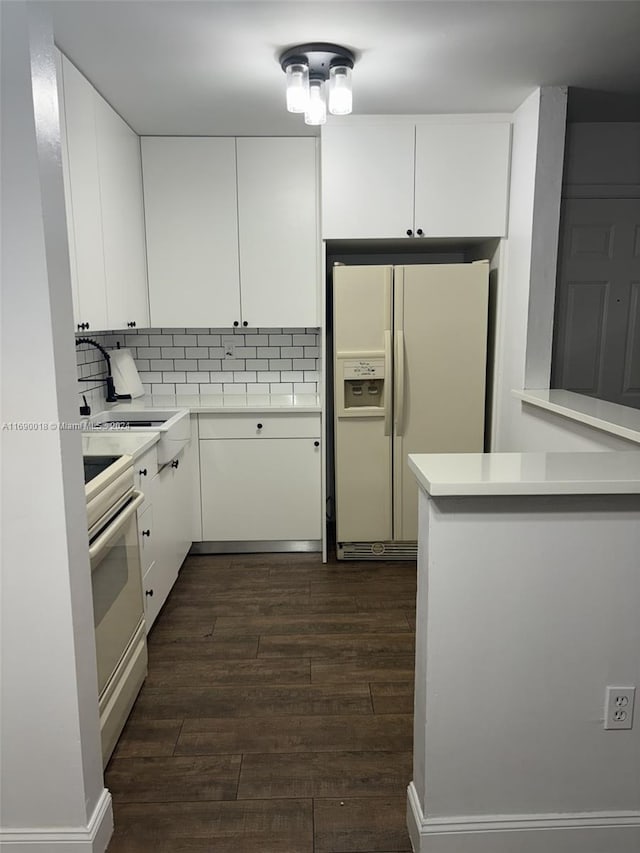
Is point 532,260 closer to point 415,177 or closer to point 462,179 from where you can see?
point 462,179

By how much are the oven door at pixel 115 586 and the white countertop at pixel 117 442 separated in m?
0.21

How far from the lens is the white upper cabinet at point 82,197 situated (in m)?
2.44

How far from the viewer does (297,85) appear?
2.47 meters

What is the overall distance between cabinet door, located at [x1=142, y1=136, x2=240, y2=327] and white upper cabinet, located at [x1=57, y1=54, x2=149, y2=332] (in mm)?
78

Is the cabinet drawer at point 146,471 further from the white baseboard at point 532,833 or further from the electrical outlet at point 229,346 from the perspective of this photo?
the white baseboard at point 532,833

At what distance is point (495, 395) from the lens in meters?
3.49

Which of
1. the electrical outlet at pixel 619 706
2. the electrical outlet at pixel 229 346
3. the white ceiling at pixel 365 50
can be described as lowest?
the electrical outlet at pixel 619 706

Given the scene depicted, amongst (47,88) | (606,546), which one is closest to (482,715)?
(606,546)

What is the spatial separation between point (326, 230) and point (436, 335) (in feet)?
2.70

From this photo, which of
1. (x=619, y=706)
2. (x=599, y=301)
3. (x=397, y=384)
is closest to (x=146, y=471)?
(x=397, y=384)

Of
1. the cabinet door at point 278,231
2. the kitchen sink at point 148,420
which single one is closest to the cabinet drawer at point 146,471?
the kitchen sink at point 148,420

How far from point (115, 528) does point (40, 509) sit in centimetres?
54

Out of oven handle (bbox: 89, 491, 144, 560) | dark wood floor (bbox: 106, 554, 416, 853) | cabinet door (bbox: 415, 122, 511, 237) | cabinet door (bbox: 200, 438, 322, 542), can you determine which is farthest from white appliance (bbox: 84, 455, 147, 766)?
cabinet door (bbox: 415, 122, 511, 237)

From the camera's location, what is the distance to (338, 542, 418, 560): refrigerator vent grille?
12.0ft
